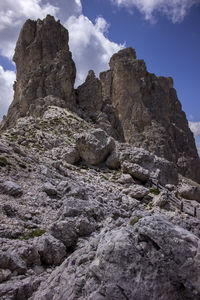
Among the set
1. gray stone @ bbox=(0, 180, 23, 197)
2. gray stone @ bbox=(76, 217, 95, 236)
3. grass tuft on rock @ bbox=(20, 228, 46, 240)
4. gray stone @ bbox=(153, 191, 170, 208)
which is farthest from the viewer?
gray stone @ bbox=(153, 191, 170, 208)

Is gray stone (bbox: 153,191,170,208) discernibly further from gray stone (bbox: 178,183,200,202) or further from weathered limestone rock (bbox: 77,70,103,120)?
weathered limestone rock (bbox: 77,70,103,120)

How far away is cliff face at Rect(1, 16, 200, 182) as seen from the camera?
4994cm

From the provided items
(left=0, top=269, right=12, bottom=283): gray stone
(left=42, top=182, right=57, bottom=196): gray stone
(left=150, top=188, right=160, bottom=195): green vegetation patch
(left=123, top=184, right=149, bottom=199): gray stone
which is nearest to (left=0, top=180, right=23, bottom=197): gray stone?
(left=42, top=182, right=57, bottom=196): gray stone

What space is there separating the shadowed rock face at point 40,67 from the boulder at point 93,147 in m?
17.4

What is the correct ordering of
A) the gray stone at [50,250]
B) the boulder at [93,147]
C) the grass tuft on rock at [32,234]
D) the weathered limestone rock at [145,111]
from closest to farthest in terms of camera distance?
the gray stone at [50,250] < the grass tuft on rock at [32,234] < the boulder at [93,147] < the weathered limestone rock at [145,111]

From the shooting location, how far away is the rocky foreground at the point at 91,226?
712 cm

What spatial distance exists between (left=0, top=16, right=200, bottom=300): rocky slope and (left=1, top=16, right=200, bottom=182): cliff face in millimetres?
725

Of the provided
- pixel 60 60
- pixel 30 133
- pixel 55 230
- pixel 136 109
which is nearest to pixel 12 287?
pixel 55 230

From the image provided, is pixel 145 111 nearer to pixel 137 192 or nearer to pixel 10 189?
pixel 137 192

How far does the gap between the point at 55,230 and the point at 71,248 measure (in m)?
1.31

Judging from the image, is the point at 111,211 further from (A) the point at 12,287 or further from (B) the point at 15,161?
(A) the point at 12,287

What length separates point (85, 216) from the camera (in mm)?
14828

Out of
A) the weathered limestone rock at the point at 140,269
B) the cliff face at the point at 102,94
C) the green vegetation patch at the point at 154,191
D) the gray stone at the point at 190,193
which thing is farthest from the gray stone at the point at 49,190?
the cliff face at the point at 102,94

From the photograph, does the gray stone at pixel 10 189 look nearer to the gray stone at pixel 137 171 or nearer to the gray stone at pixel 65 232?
the gray stone at pixel 65 232
